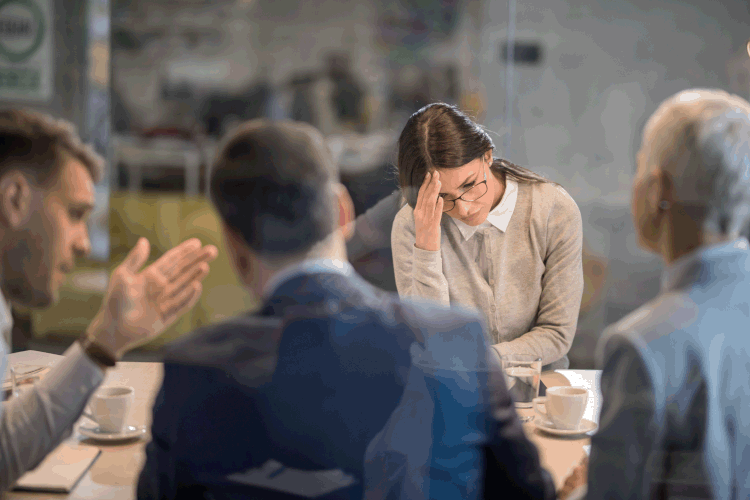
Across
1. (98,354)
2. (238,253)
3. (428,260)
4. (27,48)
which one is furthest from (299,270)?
(27,48)

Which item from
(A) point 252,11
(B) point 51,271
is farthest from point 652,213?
(B) point 51,271

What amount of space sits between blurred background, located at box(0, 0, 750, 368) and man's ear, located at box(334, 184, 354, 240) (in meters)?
0.02

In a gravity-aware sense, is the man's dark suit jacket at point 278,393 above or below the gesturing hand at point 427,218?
below

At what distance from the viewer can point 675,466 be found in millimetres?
1094

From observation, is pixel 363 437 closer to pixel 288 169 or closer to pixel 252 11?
pixel 288 169

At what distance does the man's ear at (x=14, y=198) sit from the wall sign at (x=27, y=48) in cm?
13

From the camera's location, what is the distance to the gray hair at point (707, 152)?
1041 millimetres

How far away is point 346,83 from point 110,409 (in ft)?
2.05

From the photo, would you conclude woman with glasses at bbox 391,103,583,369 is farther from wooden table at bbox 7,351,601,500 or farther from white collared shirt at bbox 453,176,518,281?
wooden table at bbox 7,351,601,500

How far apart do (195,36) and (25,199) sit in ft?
1.20

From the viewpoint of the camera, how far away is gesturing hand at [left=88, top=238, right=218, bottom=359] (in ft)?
3.43

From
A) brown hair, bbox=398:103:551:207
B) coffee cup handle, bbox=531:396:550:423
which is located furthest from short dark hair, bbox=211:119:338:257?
coffee cup handle, bbox=531:396:550:423

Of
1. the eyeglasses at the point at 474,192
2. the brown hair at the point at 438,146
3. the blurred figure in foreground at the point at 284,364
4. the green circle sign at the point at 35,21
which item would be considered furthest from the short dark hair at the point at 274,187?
the green circle sign at the point at 35,21

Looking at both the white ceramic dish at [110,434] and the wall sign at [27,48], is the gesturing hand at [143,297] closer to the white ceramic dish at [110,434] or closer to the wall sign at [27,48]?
the white ceramic dish at [110,434]
